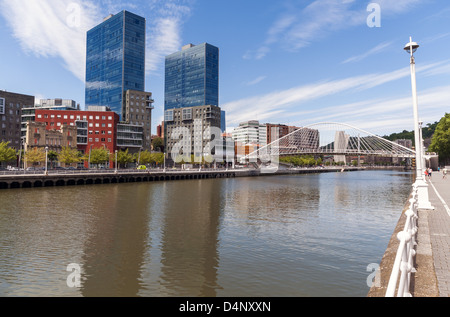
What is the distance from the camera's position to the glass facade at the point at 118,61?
175m

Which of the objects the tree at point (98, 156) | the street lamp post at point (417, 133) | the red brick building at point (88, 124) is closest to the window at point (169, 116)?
the red brick building at point (88, 124)

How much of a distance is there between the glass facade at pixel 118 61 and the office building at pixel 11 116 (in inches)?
1854

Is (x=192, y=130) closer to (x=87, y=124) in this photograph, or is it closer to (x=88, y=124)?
(x=88, y=124)

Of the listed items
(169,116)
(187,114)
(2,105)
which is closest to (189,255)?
(2,105)

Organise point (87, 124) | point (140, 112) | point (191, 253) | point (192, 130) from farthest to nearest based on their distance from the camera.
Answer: point (192, 130) < point (140, 112) < point (87, 124) < point (191, 253)

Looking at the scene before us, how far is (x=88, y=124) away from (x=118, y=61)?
7362 centimetres

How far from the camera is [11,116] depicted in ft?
425

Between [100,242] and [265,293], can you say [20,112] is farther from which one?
[265,293]

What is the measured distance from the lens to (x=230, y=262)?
14562 mm

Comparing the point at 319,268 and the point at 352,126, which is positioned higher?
the point at 352,126

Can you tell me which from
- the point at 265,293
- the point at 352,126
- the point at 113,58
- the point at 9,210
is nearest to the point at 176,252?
the point at 265,293

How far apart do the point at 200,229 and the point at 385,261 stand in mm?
13708

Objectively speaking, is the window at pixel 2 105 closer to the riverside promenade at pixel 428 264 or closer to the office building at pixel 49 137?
the office building at pixel 49 137
